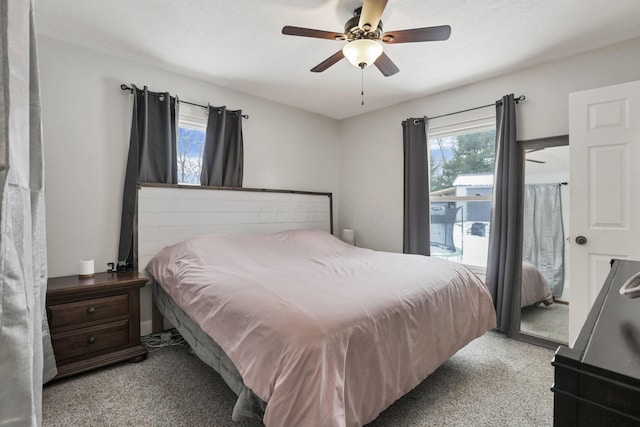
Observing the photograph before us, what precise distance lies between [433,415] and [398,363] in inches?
19.1

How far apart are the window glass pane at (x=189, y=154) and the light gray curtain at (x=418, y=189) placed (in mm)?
2385

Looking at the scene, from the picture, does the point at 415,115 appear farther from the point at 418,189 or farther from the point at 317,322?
the point at 317,322

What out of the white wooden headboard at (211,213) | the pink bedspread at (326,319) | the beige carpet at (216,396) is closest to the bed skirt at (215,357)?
the pink bedspread at (326,319)

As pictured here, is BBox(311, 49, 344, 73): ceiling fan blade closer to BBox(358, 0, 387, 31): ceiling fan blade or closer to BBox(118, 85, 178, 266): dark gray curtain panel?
BBox(358, 0, 387, 31): ceiling fan blade

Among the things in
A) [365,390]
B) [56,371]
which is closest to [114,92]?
[56,371]

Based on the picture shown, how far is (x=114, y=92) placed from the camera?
2736 mm

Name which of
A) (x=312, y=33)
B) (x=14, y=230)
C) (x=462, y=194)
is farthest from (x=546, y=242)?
(x=14, y=230)

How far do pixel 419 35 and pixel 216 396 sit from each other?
2.59m

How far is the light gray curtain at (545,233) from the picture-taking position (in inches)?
108

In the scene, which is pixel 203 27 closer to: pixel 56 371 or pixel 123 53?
pixel 123 53

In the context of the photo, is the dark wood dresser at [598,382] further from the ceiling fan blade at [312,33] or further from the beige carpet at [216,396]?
the ceiling fan blade at [312,33]

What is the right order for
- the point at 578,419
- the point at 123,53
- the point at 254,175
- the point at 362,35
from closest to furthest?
the point at 578,419
the point at 362,35
the point at 123,53
the point at 254,175

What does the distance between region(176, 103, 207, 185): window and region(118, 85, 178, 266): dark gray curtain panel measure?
148mm

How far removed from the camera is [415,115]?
374 centimetres
